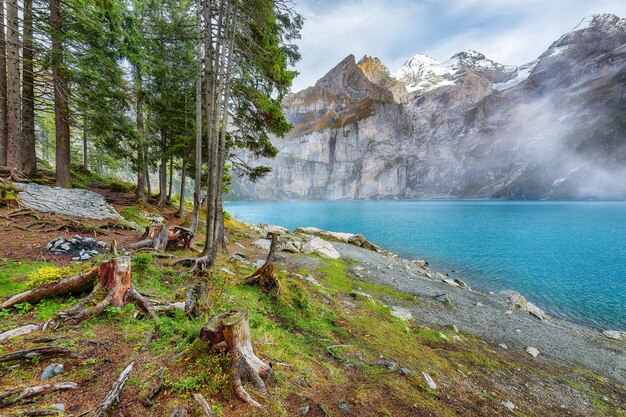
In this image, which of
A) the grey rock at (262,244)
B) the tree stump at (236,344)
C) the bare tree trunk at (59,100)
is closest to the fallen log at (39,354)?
the tree stump at (236,344)

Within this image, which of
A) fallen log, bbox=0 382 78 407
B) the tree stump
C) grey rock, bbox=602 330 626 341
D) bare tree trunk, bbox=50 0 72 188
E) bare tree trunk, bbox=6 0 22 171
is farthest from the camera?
grey rock, bbox=602 330 626 341

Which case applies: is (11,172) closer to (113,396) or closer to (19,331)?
(19,331)

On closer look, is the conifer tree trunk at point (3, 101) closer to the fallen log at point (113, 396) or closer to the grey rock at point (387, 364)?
the fallen log at point (113, 396)

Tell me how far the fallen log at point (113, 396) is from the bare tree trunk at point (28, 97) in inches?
543

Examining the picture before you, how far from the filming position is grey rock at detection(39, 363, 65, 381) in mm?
2736

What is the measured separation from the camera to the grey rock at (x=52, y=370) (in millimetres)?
2736

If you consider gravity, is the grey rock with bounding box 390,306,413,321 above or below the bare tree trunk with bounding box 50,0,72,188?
below

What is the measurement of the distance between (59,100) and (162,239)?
8.66 metres

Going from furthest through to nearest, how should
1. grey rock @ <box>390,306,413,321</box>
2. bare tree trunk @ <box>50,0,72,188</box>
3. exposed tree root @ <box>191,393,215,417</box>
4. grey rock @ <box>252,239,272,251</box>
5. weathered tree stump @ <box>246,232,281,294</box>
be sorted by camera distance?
grey rock @ <box>252,239,272,251</box>, bare tree trunk @ <box>50,0,72,188</box>, grey rock @ <box>390,306,413,321</box>, weathered tree stump @ <box>246,232,281,294</box>, exposed tree root @ <box>191,393,215,417</box>

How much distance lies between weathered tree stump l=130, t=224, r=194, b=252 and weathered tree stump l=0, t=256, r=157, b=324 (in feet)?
13.4

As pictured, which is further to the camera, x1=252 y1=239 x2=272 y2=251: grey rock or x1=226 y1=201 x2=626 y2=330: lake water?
x1=252 y1=239 x2=272 y2=251: grey rock

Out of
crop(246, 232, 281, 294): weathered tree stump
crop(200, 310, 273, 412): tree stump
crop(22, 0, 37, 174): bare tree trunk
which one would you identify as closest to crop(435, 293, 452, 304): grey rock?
crop(246, 232, 281, 294): weathered tree stump

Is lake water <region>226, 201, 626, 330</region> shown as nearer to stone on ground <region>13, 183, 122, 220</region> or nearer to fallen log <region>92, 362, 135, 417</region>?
fallen log <region>92, 362, 135, 417</region>

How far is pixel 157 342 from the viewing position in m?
3.70
